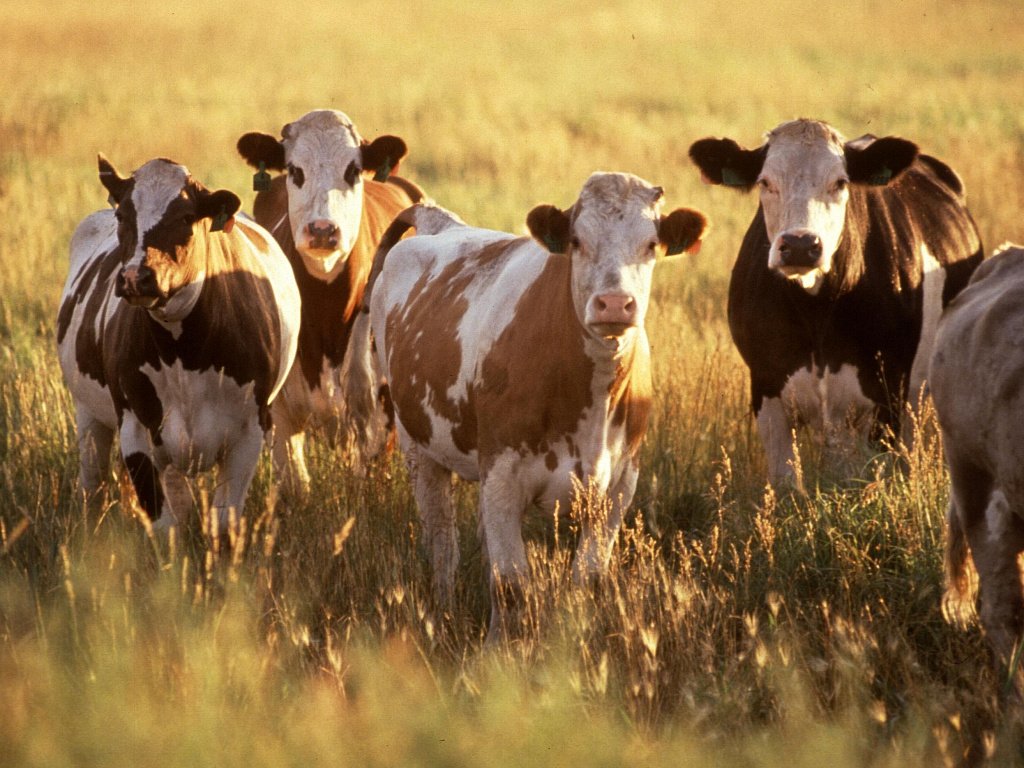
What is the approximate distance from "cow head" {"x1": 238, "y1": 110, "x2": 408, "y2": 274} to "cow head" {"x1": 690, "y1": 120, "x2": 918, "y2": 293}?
79.1 inches

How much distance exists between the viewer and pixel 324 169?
779 centimetres

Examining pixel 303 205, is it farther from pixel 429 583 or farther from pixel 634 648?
pixel 634 648

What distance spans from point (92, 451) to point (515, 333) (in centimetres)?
257

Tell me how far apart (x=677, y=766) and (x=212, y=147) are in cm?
1842

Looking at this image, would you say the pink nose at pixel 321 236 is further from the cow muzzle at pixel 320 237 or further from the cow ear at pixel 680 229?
the cow ear at pixel 680 229

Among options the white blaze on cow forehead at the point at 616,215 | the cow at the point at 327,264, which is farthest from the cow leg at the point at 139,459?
the white blaze on cow forehead at the point at 616,215

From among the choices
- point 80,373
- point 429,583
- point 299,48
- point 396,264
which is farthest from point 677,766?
point 299,48

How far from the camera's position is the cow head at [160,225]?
5617mm

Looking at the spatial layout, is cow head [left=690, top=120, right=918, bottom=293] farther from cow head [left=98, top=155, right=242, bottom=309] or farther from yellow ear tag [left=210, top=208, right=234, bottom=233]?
cow head [left=98, top=155, right=242, bottom=309]

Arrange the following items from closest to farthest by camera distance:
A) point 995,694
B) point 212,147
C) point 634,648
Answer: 1. point 995,694
2. point 634,648
3. point 212,147

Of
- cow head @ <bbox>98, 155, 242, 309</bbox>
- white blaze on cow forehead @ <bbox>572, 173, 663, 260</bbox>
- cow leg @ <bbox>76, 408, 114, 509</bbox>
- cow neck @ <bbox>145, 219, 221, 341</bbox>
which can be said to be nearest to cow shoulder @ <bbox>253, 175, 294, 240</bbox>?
cow leg @ <bbox>76, 408, 114, 509</bbox>

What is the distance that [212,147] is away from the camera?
20688 mm

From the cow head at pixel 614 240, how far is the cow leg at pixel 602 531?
0.67m

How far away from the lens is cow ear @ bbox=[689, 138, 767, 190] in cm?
668
